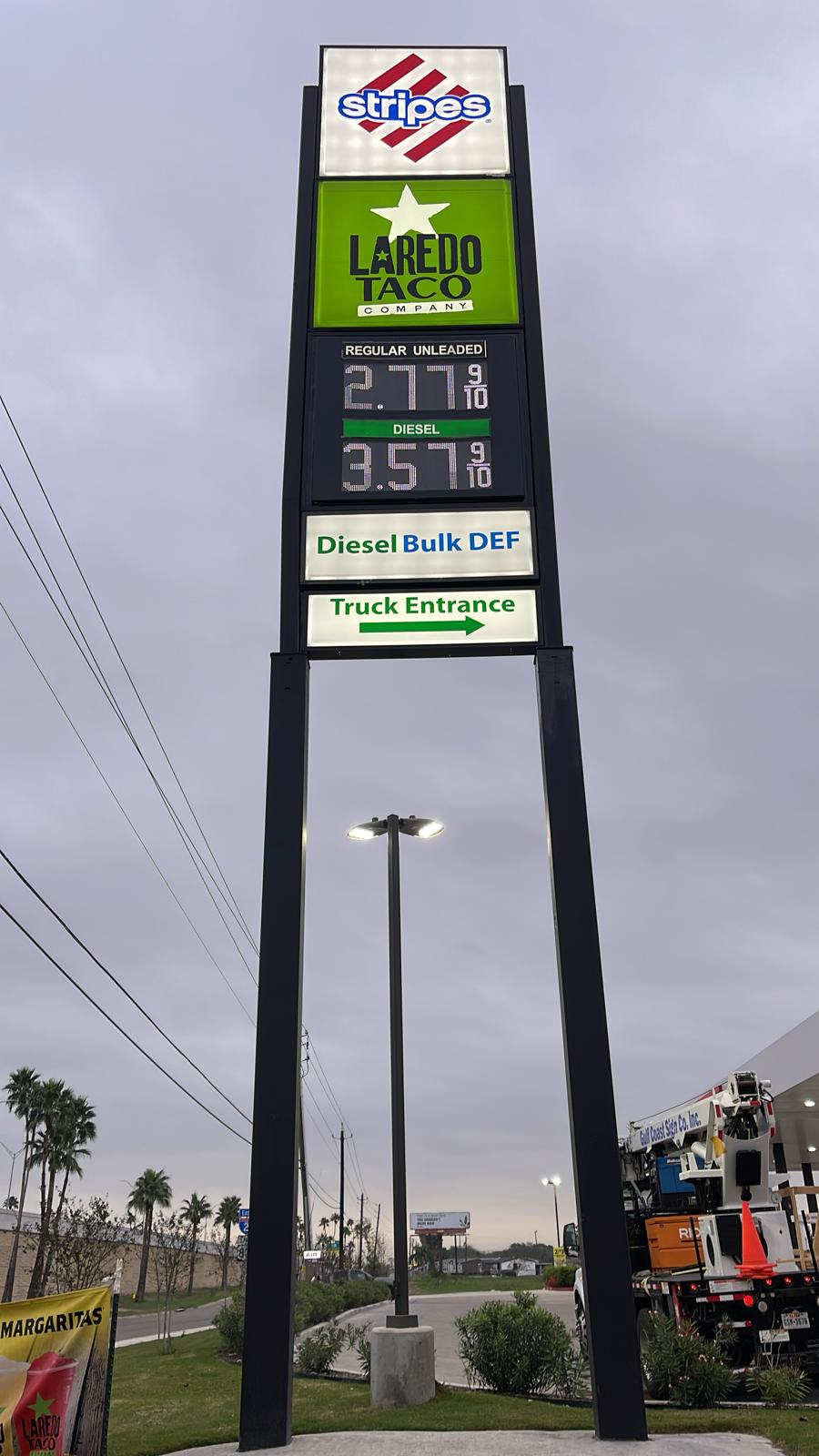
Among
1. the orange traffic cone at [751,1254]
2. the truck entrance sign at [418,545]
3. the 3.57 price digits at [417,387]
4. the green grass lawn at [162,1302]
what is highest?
the 3.57 price digits at [417,387]

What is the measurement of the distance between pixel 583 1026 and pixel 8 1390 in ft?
20.4

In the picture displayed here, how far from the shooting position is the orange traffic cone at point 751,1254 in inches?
569

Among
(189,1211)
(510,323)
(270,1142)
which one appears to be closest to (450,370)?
(510,323)

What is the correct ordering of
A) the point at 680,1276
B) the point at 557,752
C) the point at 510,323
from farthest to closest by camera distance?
the point at 680,1276 < the point at 510,323 < the point at 557,752

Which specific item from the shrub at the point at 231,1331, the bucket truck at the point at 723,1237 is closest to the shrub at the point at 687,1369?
the bucket truck at the point at 723,1237

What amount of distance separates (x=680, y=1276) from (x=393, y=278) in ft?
48.8

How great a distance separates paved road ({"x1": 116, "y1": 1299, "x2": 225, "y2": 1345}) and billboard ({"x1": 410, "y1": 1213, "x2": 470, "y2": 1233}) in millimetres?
80514

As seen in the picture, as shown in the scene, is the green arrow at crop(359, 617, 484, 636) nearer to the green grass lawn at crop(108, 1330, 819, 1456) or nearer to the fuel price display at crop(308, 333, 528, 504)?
the fuel price display at crop(308, 333, 528, 504)

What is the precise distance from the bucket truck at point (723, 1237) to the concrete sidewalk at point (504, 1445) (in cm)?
379

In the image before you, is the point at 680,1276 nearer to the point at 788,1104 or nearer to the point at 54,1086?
the point at 788,1104

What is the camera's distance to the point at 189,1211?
363 feet

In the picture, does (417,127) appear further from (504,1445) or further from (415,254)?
(504,1445)

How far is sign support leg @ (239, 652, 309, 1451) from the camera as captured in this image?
31.1 feet

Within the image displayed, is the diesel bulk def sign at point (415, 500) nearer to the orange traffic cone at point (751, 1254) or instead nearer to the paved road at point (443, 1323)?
the orange traffic cone at point (751, 1254)
